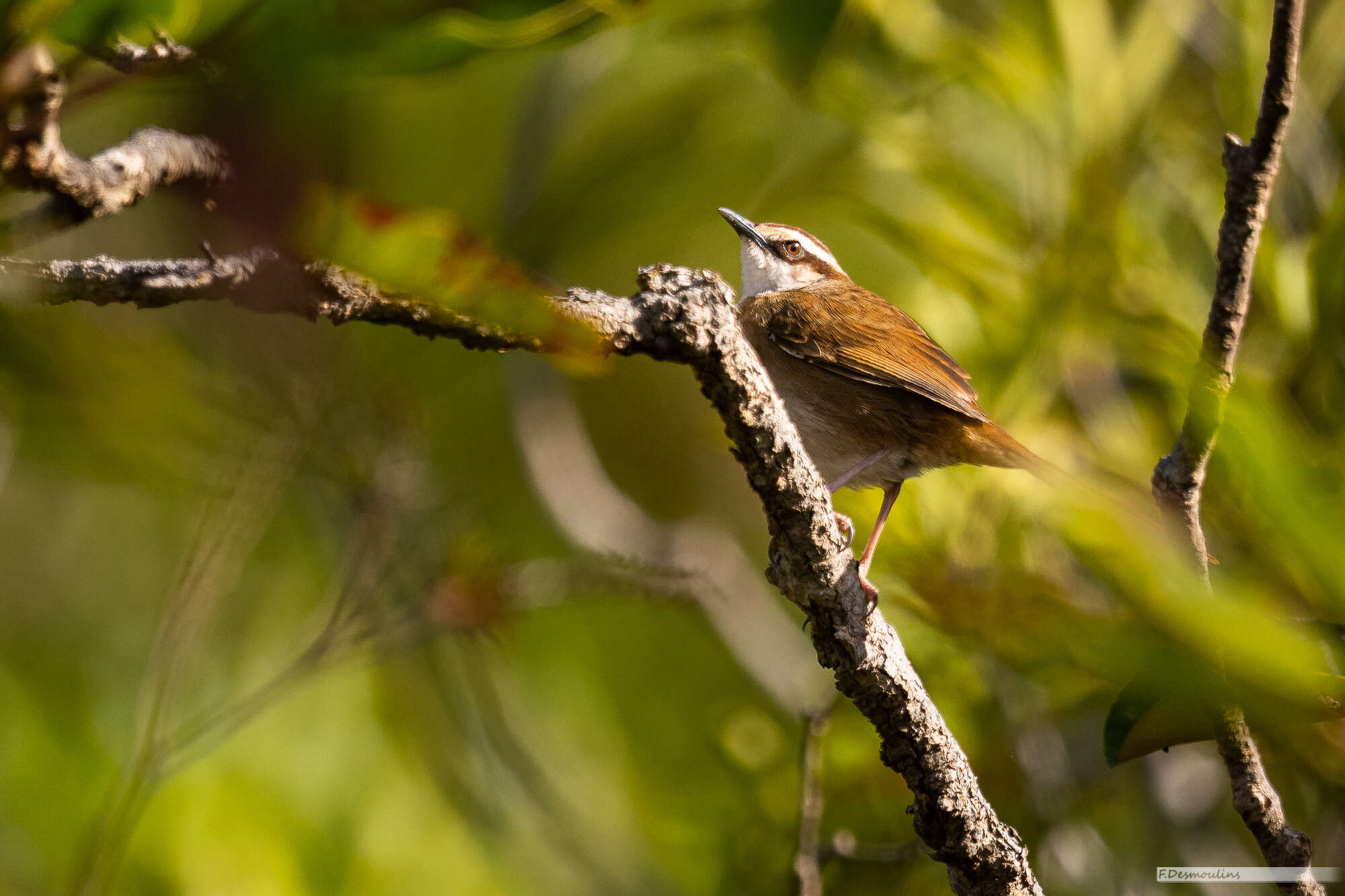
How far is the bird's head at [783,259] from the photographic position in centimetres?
342

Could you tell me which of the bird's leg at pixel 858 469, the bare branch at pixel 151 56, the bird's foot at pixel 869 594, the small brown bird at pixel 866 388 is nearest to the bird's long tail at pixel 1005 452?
the small brown bird at pixel 866 388

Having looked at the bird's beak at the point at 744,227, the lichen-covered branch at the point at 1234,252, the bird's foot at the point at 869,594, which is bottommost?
the bird's beak at the point at 744,227

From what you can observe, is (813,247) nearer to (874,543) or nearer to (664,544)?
(664,544)

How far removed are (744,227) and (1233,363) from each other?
203cm

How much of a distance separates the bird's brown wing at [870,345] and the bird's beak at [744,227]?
38 centimetres

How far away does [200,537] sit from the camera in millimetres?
2674

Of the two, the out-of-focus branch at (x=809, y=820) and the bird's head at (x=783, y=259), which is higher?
the bird's head at (x=783, y=259)

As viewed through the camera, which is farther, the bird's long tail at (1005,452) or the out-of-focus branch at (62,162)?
the bird's long tail at (1005,452)

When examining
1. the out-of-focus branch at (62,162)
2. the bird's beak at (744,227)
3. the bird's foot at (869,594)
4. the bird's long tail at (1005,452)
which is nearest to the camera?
the out-of-focus branch at (62,162)

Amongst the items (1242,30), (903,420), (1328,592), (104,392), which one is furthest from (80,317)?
(1242,30)

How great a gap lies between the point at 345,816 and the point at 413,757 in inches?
22.4

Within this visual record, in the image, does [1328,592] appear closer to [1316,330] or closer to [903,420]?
[1316,330]

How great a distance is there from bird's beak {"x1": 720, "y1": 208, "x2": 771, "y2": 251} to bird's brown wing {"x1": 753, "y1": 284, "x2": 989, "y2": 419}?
0.38 meters

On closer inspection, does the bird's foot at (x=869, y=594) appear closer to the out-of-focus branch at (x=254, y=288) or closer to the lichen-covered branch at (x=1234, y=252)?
the lichen-covered branch at (x=1234, y=252)
